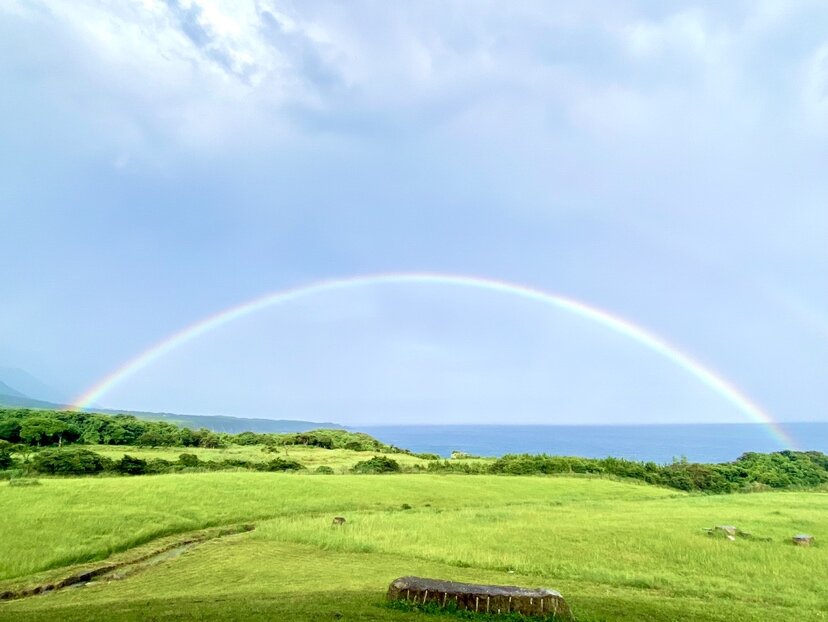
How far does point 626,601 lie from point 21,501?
33.3 metres

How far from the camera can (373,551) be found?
946 inches

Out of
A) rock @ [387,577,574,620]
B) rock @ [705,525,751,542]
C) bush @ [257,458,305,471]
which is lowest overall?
bush @ [257,458,305,471]

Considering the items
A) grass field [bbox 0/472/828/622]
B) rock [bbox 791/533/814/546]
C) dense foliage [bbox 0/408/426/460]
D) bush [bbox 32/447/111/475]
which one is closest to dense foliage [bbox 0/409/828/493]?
bush [bbox 32/447/111/475]

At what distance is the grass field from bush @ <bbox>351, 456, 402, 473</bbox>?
18.4m

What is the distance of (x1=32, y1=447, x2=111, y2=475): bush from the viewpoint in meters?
47.8

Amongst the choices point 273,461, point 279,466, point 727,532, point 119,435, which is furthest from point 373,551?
point 119,435

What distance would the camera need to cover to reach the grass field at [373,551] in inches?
531

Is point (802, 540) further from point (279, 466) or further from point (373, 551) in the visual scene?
point (279, 466)

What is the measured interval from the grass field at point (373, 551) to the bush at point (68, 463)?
Result: 11.8m

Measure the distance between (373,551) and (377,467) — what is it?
134 ft

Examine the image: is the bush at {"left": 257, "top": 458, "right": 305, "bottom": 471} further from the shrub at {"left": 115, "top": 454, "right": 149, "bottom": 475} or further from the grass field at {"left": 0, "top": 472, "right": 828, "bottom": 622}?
the grass field at {"left": 0, "top": 472, "right": 828, "bottom": 622}

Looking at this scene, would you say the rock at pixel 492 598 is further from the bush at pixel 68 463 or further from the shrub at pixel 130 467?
the bush at pixel 68 463

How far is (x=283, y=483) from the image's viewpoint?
4503cm

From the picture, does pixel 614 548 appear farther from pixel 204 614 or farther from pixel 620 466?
pixel 620 466
